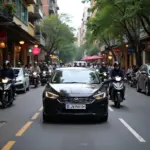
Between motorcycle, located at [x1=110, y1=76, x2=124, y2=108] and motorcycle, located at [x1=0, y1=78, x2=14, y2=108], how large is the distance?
3975 mm

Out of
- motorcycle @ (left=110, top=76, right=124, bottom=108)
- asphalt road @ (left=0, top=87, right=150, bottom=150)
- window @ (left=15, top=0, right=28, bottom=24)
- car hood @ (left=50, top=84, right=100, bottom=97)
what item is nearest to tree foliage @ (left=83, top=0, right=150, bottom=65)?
window @ (left=15, top=0, right=28, bottom=24)

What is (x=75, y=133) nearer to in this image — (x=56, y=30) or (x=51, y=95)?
(x=51, y=95)

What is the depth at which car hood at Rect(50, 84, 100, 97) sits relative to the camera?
10164 millimetres

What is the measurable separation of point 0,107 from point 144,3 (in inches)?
595

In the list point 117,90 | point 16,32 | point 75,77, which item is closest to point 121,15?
point 16,32

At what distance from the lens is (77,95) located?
10117mm

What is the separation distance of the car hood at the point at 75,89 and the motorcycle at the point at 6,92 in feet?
14.2

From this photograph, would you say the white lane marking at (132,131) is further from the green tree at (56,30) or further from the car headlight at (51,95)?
the green tree at (56,30)

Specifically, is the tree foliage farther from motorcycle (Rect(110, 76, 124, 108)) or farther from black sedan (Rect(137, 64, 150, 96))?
motorcycle (Rect(110, 76, 124, 108))

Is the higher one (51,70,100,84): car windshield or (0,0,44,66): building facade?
(0,0,44,66): building facade

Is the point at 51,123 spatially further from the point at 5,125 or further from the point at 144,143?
the point at 144,143

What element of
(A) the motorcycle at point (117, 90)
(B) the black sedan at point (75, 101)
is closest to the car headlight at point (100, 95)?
(B) the black sedan at point (75, 101)

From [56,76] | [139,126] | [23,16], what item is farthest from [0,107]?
[23,16]

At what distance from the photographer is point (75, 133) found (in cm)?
887
